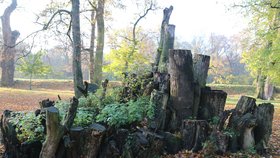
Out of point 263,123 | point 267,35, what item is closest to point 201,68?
point 263,123

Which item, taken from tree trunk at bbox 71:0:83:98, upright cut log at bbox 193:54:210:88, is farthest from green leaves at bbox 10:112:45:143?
tree trunk at bbox 71:0:83:98

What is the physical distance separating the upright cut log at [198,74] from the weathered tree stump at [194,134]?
101 centimetres

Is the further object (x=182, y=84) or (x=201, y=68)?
(x=201, y=68)

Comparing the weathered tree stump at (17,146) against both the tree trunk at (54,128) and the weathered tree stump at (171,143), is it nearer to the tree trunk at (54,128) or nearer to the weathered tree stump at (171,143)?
the tree trunk at (54,128)

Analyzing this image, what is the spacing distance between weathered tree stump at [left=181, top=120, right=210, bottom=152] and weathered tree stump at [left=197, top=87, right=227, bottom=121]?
1073 millimetres

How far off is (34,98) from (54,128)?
1701 centimetres

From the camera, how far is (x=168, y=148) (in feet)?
Result: 22.7

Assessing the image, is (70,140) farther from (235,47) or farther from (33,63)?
(235,47)

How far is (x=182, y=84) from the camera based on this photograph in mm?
7789

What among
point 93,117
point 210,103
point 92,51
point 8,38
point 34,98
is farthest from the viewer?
point 8,38

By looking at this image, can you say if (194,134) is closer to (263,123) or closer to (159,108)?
(159,108)

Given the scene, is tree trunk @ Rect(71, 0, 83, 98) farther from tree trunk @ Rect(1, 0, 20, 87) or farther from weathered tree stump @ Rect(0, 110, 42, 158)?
tree trunk @ Rect(1, 0, 20, 87)

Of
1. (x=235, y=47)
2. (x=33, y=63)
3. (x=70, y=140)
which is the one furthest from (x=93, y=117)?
(x=235, y=47)

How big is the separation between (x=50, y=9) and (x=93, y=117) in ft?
33.4
